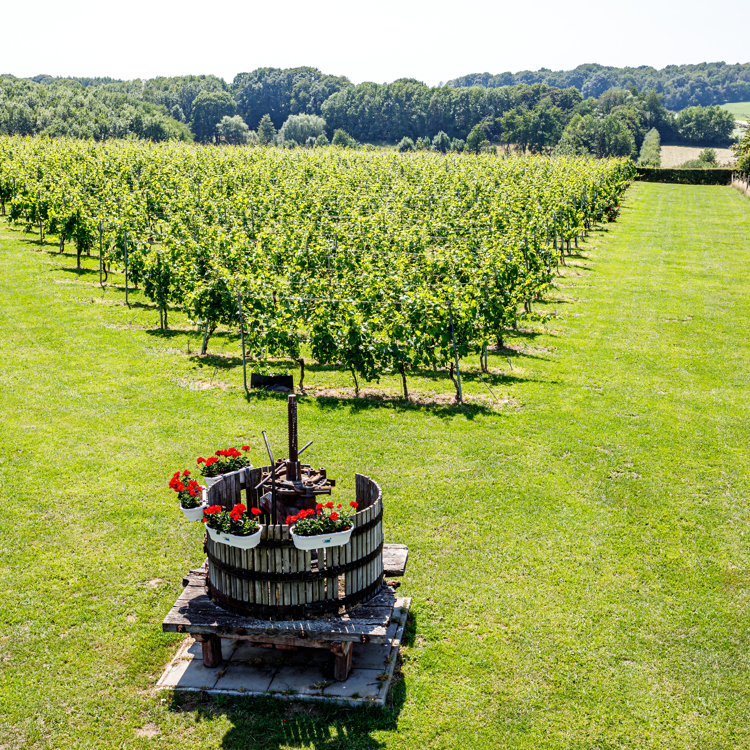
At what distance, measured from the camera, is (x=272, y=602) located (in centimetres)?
731

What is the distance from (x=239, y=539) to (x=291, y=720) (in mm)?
1856

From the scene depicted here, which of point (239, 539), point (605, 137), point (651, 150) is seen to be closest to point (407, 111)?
point (605, 137)

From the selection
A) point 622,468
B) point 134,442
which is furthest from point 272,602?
point 622,468

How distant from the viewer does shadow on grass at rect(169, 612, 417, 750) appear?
6.77 metres

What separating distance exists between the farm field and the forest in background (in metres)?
5.64

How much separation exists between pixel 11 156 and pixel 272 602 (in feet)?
160

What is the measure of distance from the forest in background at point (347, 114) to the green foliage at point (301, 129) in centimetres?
24

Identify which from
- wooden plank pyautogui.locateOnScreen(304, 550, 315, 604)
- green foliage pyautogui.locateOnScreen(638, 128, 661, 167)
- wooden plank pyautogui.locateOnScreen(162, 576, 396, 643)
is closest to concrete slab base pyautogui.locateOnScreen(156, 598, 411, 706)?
wooden plank pyautogui.locateOnScreen(162, 576, 396, 643)

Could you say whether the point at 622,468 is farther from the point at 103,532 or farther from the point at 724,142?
the point at 724,142

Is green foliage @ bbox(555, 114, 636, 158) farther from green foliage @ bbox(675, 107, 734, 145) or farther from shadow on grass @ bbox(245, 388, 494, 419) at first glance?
shadow on grass @ bbox(245, 388, 494, 419)

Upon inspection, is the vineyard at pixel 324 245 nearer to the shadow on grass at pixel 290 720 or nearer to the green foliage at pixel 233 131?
the shadow on grass at pixel 290 720

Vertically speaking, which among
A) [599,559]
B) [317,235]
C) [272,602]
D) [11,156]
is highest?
[11,156]

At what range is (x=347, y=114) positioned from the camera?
461 ft

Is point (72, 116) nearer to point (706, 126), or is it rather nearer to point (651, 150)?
point (651, 150)
